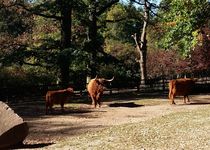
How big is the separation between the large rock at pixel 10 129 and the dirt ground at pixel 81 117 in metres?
0.60

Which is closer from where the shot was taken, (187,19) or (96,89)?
(96,89)

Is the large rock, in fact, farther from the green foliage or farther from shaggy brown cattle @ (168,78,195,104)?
the green foliage

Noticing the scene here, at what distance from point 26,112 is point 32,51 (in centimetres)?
857

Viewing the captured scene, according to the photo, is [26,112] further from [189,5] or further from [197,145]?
[197,145]

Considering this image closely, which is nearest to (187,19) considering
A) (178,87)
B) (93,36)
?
(178,87)

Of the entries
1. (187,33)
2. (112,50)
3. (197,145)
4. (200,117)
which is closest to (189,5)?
(187,33)

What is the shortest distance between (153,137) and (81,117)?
795 cm

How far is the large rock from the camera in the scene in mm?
14289

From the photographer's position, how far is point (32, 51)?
108 ft

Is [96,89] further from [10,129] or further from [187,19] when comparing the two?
[10,129]

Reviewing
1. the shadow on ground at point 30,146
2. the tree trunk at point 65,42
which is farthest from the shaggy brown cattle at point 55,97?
the shadow on ground at point 30,146

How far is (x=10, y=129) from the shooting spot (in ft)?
46.9

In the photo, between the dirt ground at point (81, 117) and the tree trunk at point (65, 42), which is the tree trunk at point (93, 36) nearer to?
the tree trunk at point (65, 42)

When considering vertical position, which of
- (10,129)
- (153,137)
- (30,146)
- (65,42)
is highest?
(65,42)
